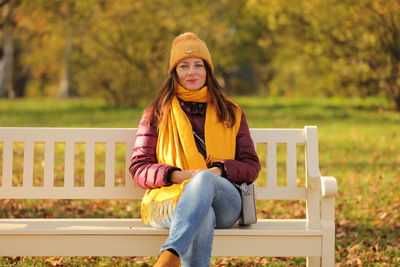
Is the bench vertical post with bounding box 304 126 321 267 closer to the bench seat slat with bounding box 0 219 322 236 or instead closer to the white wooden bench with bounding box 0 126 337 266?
Answer: the white wooden bench with bounding box 0 126 337 266

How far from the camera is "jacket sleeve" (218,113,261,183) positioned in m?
4.48

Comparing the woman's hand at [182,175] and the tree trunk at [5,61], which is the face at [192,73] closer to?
the woman's hand at [182,175]

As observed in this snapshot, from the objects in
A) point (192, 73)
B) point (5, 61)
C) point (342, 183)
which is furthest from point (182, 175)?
point (5, 61)

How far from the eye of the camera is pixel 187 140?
456cm

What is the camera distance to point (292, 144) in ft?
16.6

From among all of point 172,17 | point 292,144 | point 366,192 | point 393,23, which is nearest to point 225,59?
point 172,17

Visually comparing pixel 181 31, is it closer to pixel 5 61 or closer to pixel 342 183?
pixel 5 61

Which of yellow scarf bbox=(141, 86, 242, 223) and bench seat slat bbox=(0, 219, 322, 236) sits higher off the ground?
yellow scarf bbox=(141, 86, 242, 223)

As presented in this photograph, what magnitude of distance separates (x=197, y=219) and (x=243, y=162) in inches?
27.6

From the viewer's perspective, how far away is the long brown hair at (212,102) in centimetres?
468

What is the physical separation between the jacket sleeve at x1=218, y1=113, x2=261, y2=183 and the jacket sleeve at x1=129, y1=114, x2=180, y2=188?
1.11 feet

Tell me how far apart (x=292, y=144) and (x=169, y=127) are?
0.93 m

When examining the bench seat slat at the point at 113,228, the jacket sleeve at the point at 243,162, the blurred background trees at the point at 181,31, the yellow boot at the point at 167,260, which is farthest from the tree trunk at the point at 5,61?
the yellow boot at the point at 167,260

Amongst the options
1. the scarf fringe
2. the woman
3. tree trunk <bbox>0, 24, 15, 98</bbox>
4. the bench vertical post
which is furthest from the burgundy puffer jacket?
tree trunk <bbox>0, 24, 15, 98</bbox>
